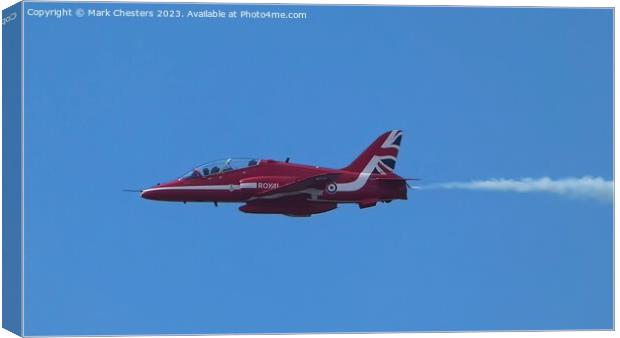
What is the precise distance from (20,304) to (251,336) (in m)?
4.89

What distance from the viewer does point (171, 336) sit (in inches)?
1606

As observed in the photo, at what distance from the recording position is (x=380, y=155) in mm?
41375

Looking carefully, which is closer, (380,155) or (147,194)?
(147,194)

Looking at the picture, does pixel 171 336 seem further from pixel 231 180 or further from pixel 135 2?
pixel 135 2

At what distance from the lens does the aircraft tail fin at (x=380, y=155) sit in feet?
136

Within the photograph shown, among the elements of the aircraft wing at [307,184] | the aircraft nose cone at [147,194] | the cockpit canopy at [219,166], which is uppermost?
the cockpit canopy at [219,166]

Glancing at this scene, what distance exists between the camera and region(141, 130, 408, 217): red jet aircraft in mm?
41406

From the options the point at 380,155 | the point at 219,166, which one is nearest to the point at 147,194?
the point at 219,166

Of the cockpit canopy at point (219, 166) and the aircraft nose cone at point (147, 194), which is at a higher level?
the cockpit canopy at point (219, 166)

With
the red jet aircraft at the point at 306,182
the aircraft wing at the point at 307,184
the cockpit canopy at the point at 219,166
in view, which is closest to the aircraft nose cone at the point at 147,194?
the red jet aircraft at the point at 306,182

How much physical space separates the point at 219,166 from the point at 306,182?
192 centimetres

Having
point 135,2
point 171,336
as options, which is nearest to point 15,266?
point 171,336

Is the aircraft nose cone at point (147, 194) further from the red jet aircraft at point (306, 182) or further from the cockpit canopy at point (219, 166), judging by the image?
the cockpit canopy at point (219, 166)

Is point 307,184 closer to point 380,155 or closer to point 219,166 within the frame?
point 380,155
